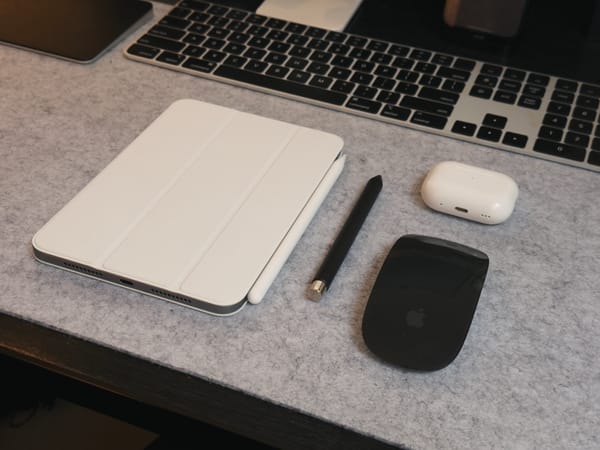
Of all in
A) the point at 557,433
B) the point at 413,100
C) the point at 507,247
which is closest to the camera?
the point at 557,433

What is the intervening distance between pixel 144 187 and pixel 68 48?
269 millimetres

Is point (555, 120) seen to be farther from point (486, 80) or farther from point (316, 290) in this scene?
point (316, 290)

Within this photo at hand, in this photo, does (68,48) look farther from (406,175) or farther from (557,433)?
(557,433)

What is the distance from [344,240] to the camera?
53 centimetres

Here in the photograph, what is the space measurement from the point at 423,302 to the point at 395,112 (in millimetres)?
250

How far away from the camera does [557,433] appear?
0.43m

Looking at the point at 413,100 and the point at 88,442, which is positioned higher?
the point at 413,100

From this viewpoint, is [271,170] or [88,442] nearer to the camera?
[271,170]

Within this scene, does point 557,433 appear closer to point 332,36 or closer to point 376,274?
point 376,274

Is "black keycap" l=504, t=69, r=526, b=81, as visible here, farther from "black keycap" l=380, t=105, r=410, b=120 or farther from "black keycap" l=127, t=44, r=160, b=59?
"black keycap" l=127, t=44, r=160, b=59

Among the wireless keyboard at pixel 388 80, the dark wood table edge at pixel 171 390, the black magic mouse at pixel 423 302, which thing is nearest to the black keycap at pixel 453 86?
the wireless keyboard at pixel 388 80

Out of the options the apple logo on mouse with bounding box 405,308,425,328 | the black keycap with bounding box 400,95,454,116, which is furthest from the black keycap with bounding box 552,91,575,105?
the apple logo on mouse with bounding box 405,308,425,328

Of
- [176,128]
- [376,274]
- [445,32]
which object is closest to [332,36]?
[445,32]

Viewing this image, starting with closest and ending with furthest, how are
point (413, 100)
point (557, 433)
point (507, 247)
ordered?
point (557, 433), point (507, 247), point (413, 100)
